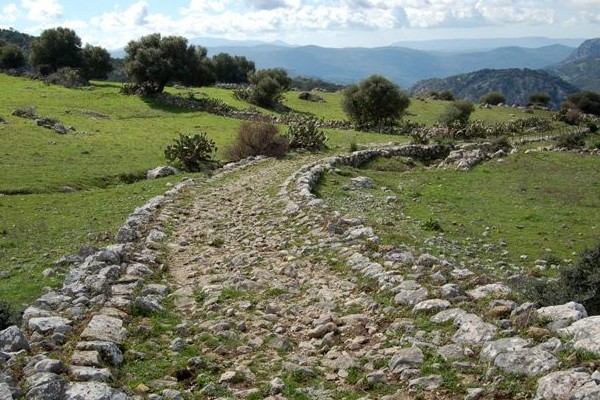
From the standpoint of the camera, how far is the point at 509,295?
945 cm

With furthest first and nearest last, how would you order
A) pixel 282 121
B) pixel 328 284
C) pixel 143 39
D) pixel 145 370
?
pixel 143 39
pixel 282 121
pixel 328 284
pixel 145 370

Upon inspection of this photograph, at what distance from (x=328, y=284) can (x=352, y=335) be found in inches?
104

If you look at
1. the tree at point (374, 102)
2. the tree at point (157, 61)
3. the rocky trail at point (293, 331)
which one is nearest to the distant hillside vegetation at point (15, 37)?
the tree at point (157, 61)

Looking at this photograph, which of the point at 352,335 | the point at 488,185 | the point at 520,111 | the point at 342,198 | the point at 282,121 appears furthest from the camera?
the point at 520,111

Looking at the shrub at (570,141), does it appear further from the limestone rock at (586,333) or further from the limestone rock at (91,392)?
the limestone rock at (91,392)

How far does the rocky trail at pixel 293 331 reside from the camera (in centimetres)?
710

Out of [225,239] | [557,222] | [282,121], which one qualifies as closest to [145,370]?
[225,239]

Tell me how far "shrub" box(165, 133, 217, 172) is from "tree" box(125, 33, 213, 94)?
32.1 m

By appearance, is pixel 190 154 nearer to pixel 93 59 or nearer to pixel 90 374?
pixel 90 374

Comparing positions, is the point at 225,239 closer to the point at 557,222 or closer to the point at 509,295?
the point at 509,295

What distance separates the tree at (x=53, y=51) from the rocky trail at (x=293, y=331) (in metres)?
78.6

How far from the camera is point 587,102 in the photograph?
79.3 m

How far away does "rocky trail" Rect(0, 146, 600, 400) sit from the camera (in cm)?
710

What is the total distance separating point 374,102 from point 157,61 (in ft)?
78.5
